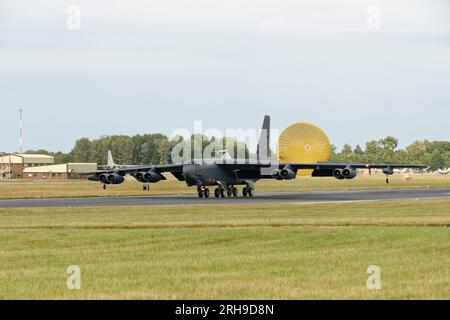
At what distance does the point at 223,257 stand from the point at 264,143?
54.3m

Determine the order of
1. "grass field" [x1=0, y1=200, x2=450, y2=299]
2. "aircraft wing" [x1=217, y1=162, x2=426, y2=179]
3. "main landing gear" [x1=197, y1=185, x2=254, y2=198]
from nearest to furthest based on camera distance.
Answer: "grass field" [x1=0, y1=200, x2=450, y2=299]
"aircraft wing" [x1=217, y1=162, x2=426, y2=179]
"main landing gear" [x1=197, y1=185, x2=254, y2=198]

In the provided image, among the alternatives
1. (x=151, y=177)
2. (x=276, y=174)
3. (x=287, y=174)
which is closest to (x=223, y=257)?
(x=287, y=174)

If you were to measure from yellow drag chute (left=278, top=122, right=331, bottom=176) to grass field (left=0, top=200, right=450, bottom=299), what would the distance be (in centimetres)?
8635

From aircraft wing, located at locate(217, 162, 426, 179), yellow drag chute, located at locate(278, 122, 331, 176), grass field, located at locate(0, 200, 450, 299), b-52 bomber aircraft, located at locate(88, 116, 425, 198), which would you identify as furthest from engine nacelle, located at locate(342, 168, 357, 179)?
yellow drag chute, located at locate(278, 122, 331, 176)

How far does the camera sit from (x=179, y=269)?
2128 centimetres

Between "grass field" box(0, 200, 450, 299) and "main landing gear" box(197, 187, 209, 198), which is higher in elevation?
"main landing gear" box(197, 187, 209, 198)

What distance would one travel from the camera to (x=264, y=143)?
77938 millimetres

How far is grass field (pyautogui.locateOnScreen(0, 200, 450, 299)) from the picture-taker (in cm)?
1788

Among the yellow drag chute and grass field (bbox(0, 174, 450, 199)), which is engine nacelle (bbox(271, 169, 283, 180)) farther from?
the yellow drag chute

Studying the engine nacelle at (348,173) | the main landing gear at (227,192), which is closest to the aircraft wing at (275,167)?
the engine nacelle at (348,173)

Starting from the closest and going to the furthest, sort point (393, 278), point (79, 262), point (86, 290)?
point (86, 290) < point (393, 278) < point (79, 262)
